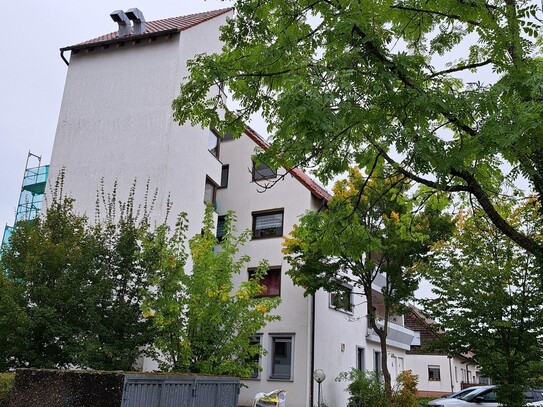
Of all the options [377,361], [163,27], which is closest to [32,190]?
[163,27]

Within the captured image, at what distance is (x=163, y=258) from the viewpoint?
13.1 meters

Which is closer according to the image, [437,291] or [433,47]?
[433,47]

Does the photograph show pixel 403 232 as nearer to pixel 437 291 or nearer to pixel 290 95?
pixel 290 95

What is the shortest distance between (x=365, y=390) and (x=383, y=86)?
16098mm

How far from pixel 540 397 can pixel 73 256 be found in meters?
18.3

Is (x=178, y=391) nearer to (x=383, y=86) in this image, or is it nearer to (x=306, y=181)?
(x=383, y=86)

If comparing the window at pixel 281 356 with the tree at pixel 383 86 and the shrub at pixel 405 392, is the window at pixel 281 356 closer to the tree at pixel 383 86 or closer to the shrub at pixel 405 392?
the shrub at pixel 405 392

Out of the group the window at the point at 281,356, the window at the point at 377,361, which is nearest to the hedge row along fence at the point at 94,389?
the window at the point at 281,356

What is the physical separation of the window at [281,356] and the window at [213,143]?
27.4 feet

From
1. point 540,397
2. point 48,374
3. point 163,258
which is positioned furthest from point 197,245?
point 540,397

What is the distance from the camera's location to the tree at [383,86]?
6.13 metres

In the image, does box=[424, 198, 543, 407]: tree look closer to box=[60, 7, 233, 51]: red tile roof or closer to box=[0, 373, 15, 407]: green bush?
box=[0, 373, 15, 407]: green bush

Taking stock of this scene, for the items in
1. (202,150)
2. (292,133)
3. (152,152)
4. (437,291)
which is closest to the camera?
(292,133)

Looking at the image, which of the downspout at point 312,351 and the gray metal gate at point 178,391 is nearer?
the gray metal gate at point 178,391
